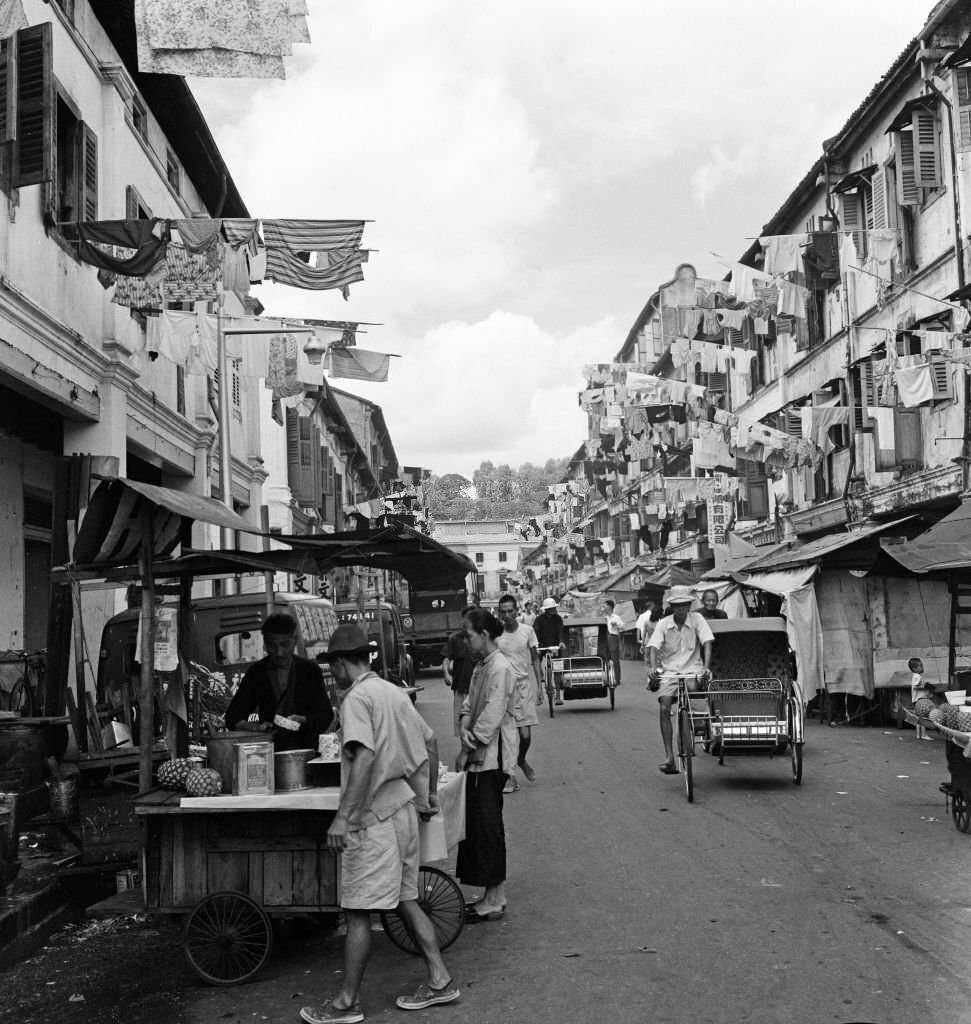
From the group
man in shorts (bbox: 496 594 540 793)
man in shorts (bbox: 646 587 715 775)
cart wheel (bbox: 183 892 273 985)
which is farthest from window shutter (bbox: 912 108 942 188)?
cart wheel (bbox: 183 892 273 985)

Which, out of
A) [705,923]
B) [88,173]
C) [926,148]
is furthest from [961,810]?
[926,148]

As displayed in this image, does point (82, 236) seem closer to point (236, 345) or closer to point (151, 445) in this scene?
point (151, 445)

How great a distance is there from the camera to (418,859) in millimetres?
5883

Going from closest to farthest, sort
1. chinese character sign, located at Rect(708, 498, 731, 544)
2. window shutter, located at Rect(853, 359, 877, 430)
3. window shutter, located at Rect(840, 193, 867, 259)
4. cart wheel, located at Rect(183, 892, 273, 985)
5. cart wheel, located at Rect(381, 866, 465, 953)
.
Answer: cart wheel, located at Rect(183, 892, 273, 985) → cart wheel, located at Rect(381, 866, 465, 953) → window shutter, located at Rect(853, 359, 877, 430) → window shutter, located at Rect(840, 193, 867, 259) → chinese character sign, located at Rect(708, 498, 731, 544)

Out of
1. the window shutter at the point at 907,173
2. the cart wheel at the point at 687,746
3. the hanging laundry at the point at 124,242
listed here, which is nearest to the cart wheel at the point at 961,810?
the cart wheel at the point at 687,746

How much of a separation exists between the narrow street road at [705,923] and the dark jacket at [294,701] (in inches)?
49.7

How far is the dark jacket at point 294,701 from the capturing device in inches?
295

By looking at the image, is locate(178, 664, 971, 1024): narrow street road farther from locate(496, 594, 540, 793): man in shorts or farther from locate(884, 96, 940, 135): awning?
locate(884, 96, 940, 135): awning

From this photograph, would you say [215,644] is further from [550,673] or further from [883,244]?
[883,244]

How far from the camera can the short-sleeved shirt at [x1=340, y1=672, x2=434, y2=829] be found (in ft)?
18.4

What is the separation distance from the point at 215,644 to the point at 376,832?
351 inches

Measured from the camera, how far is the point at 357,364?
19.9m

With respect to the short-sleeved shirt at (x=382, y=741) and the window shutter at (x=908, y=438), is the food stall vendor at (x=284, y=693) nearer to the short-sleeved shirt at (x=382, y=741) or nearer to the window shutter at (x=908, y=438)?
the short-sleeved shirt at (x=382, y=741)

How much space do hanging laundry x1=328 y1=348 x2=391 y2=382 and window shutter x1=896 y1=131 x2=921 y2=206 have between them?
1086cm
